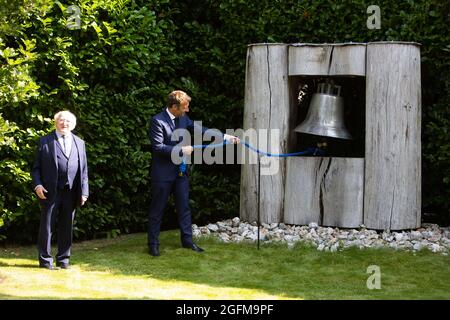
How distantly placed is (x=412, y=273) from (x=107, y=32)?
420cm

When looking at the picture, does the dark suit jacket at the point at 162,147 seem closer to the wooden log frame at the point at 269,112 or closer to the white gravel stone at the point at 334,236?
the white gravel stone at the point at 334,236

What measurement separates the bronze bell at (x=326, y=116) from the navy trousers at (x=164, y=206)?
1516mm

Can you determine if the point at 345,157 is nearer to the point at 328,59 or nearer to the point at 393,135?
the point at 393,135

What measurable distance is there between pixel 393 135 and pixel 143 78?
3.03 m

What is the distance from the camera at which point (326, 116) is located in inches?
343

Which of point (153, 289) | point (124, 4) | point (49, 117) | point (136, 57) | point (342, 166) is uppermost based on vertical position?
point (124, 4)

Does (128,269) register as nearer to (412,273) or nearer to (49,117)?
(49,117)

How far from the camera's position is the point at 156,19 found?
9.76 metres

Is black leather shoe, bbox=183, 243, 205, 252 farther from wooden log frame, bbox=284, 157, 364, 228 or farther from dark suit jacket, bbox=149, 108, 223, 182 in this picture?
wooden log frame, bbox=284, 157, 364, 228

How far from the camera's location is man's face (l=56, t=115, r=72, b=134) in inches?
291

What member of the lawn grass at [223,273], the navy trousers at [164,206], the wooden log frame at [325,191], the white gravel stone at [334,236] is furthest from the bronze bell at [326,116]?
the navy trousers at [164,206]

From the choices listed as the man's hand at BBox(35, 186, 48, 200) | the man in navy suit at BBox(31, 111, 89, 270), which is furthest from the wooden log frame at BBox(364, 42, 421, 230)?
the man's hand at BBox(35, 186, 48, 200)

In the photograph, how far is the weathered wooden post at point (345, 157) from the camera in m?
8.50

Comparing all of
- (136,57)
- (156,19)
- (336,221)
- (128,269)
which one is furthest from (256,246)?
(156,19)
